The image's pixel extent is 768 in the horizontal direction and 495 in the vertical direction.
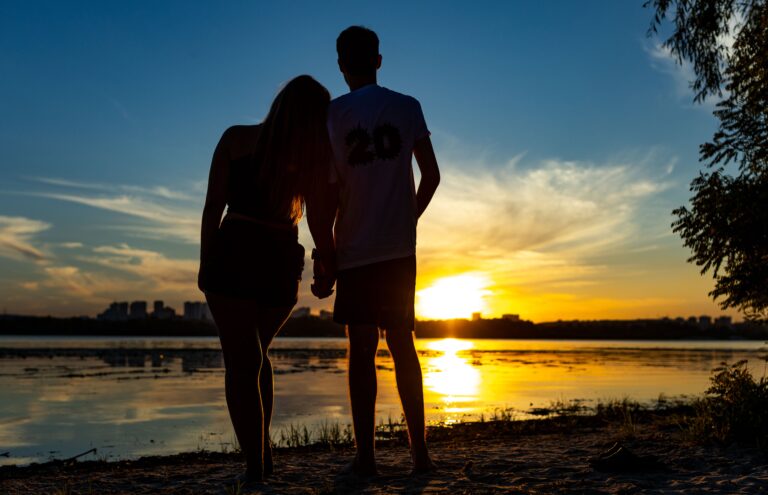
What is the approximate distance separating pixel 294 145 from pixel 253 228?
1.82 ft

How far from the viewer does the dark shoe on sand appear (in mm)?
4176

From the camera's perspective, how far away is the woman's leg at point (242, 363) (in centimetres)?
364

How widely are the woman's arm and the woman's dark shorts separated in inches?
1.3

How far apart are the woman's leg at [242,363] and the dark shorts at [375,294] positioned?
0.52 metres

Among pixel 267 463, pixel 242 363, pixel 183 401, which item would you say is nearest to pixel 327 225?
pixel 242 363

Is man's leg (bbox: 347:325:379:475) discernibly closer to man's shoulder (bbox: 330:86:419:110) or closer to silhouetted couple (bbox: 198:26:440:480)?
silhouetted couple (bbox: 198:26:440:480)

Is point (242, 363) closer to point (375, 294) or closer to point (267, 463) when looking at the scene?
point (267, 463)

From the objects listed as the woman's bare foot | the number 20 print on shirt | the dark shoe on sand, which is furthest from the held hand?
the dark shoe on sand

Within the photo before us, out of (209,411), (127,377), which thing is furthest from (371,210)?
(127,377)

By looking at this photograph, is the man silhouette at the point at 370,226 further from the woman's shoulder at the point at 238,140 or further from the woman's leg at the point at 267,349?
the woman's shoulder at the point at 238,140

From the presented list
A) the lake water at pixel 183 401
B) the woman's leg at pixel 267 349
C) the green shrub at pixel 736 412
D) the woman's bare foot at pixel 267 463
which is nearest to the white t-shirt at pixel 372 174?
the woman's leg at pixel 267 349

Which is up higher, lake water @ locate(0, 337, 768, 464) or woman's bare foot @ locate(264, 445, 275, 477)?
woman's bare foot @ locate(264, 445, 275, 477)

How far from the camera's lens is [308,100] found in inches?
149

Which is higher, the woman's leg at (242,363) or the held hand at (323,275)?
the held hand at (323,275)
